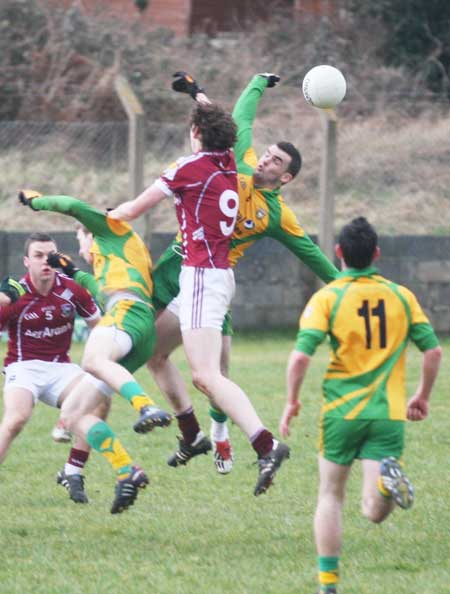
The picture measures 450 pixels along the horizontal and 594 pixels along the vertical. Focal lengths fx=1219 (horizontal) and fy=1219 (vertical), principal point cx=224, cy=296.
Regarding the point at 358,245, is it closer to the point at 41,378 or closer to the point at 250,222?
the point at 250,222

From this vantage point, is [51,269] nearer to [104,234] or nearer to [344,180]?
[104,234]

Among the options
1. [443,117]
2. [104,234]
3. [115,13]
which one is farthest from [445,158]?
[104,234]

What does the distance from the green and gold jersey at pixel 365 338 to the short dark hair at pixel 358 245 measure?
5cm

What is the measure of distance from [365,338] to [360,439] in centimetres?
47

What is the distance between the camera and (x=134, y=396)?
264 inches

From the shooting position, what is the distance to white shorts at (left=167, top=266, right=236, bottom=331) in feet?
23.5

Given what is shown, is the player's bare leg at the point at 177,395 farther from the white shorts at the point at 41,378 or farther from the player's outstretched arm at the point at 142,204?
the player's outstretched arm at the point at 142,204

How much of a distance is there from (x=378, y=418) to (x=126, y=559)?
5.64ft

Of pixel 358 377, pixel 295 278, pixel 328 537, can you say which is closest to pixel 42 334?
pixel 358 377

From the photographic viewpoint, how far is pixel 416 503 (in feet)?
25.7

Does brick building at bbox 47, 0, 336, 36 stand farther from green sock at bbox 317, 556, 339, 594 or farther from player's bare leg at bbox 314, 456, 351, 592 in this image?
green sock at bbox 317, 556, 339, 594

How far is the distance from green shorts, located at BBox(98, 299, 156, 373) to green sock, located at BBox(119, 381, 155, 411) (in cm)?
37

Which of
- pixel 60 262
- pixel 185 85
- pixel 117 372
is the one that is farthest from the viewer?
pixel 185 85

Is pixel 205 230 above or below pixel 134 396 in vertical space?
above
